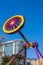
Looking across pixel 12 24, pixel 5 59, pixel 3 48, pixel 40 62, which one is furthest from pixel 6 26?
pixel 3 48

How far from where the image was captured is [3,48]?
10069cm

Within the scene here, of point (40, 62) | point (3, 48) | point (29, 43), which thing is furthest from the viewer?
point (3, 48)

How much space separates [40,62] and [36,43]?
697 centimetres

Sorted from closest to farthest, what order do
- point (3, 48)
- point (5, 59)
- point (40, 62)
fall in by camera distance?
point (40, 62), point (5, 59), point (3, 48)

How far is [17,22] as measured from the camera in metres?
51.4

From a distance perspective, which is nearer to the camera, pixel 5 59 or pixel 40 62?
pixel 40 62

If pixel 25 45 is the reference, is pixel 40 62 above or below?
below

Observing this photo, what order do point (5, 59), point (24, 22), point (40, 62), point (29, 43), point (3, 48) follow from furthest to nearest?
point (3, 48) < point (5, 59) < point (29, 43) < point (40, 62) < point (24, 22)

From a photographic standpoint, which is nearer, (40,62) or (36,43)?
(40,62)

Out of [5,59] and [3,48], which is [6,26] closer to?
[5,59]

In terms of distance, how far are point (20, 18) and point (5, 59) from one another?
26704 millimetres

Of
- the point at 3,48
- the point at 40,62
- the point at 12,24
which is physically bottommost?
the point at 40,62

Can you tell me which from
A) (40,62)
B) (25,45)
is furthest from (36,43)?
(40,62)

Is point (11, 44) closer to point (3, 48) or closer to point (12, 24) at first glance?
point (3, 48)
